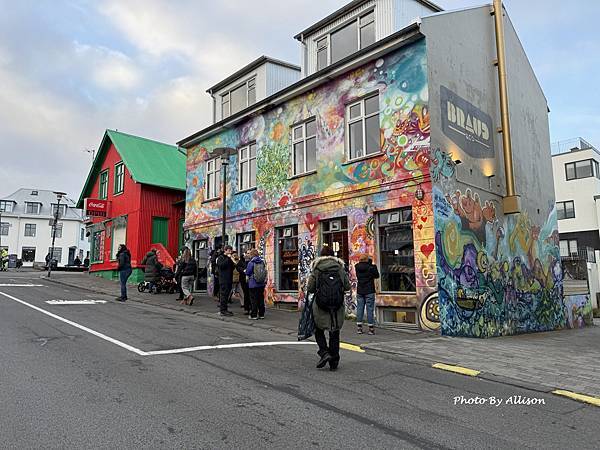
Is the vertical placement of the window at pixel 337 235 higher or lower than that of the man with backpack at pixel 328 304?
higher

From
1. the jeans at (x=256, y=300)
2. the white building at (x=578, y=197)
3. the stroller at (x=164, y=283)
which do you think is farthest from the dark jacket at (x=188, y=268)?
the white building at (x=578, y=197)

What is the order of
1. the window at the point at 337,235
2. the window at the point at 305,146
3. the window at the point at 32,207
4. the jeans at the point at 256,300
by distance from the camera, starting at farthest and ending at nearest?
the window at the point at 32,207
the window at the point at 305,146
the window at the point at 337,235
the jeans at the point at 256,300

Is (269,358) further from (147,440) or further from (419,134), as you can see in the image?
(419,134)

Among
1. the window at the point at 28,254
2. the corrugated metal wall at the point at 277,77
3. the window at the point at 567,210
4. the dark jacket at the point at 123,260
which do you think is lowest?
the dark jacket at the point at 123,260

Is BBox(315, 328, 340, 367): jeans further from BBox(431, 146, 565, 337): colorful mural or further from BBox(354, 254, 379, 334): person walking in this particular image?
BBox(431, 146, 565, 337): colorful mural

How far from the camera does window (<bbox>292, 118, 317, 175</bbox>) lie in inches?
584

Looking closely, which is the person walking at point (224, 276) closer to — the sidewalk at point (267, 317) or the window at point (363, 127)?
the sidewalk at point (267, 317)

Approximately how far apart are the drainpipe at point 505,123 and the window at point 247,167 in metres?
8.10

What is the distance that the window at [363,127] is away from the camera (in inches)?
509

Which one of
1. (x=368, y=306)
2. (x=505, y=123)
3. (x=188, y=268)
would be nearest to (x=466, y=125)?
(x=505, y=123)

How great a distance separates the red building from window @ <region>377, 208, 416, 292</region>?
12.3 meters

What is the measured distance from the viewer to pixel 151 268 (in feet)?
60.4

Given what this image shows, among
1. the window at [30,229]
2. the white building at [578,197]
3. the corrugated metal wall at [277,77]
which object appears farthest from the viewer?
the window at [30,229]

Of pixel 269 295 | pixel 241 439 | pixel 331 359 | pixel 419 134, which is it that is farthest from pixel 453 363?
pixel 269 295
